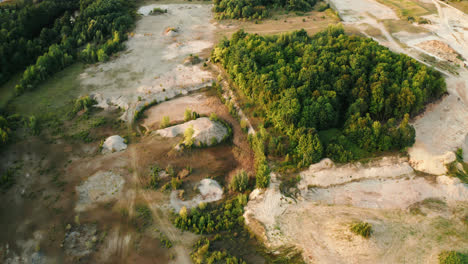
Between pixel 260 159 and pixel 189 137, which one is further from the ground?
pixel 189 137

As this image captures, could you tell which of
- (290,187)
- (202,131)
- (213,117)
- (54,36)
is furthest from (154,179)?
(54,36)

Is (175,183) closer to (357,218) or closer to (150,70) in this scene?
(357,218)

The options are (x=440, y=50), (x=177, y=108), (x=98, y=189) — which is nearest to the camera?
(x=98, y=189)

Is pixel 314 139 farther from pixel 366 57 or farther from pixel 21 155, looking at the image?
pixel 21 155

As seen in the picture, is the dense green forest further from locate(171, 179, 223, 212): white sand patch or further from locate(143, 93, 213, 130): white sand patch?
locate(171, 179, 223, 212): white sand patch

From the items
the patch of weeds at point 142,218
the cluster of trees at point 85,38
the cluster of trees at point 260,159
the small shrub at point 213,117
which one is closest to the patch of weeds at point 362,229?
the cluster of trees at point 260,159

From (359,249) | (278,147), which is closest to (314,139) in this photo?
(278,147)

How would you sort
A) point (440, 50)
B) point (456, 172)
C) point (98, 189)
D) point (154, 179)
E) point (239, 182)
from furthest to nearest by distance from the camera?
point (440, 50), point (154, 179), point (456, 172), point (98, 189), point (239, 182)

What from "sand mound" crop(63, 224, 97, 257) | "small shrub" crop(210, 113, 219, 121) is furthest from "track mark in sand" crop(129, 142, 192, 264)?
"small shrub" crop(210, 113, 219, 121)
